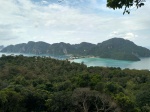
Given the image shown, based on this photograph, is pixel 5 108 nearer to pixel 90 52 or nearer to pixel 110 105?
pixel 110 105

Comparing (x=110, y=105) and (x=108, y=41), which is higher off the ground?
(x=108, y=41)

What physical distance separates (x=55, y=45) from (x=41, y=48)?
34.1 ft

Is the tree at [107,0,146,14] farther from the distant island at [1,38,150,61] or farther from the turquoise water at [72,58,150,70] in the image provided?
the distant island at [1,38,150,61]

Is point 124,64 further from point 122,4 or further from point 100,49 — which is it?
point 122,4

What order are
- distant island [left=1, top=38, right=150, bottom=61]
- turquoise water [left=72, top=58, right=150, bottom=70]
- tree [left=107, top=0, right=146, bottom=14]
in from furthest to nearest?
distant island [left=1, top=38, right=150, bottom=61] → turquoise water [left=72, top=58, right=150, bottom=70] → tree [left=107, top=0, right=146, bottom=14]

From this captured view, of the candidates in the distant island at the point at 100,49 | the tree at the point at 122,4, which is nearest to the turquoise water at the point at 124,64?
the distant island at the point at 100,49

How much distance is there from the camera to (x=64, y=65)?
127 feet

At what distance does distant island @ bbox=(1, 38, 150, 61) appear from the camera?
10559cm

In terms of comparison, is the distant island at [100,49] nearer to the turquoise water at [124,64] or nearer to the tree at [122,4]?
the turquoise water at [124,64]

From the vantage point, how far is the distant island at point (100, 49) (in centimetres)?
10559

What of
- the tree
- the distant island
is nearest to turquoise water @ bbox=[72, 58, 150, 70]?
the distant island

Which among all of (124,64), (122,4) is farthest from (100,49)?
(122,4)

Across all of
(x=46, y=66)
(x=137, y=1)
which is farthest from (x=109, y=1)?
(x=46, y=66)

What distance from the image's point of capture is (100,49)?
115750 mm
